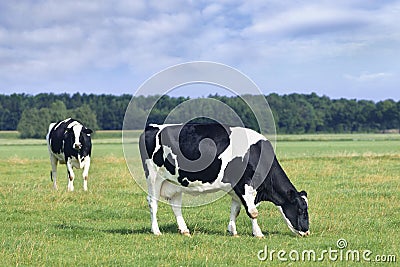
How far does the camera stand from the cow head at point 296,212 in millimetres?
10656

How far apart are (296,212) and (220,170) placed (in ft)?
5.54

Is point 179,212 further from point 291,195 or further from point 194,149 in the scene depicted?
point 291,195

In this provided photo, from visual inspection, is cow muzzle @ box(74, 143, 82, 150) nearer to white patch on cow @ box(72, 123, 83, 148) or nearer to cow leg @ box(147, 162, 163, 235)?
white patch on cow @ box(72, 123, 83, 148)

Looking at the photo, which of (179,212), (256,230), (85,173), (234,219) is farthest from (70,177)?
(256,230)

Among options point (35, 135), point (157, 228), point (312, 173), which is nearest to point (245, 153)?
point (157, 228)

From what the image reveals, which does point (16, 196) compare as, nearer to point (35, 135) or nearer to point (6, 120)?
point (35, 135)

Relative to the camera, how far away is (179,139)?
11.1m

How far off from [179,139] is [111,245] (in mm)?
2528

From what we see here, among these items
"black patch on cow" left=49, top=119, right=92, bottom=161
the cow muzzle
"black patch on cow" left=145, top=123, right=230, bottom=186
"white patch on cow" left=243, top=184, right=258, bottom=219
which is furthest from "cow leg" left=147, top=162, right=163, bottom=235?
"black patch on cow" left=49, top=119, right=92, bottom=161

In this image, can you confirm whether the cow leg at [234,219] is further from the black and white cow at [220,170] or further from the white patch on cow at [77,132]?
the white patch on cow at [77,132]

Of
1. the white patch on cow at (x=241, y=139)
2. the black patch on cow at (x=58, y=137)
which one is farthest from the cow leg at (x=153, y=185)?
the black patch on cow at (x=58, y=137)

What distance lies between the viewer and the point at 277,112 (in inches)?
4055

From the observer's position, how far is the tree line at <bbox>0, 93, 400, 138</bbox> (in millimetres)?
100812

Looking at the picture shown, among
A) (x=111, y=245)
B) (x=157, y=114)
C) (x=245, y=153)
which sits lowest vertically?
(x=111, y=245)
